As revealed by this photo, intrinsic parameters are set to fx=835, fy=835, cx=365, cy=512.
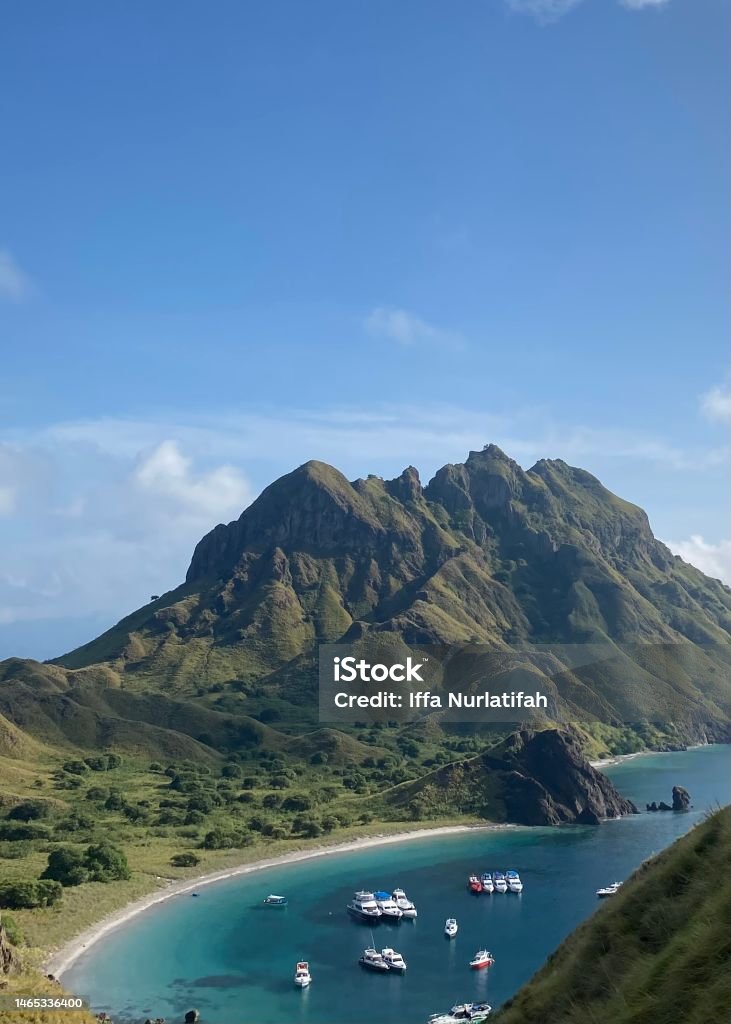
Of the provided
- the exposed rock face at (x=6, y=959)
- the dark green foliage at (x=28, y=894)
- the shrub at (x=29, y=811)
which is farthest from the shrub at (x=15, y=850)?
the exposed rock face at (x=6, y=959)

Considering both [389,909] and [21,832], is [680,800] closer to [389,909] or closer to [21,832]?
[389,909]

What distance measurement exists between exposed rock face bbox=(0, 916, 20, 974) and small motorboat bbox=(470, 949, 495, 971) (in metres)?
39.6

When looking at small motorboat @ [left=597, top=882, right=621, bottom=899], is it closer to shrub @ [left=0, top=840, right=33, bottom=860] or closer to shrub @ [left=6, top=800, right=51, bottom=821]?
shrub @ [left=0, top=840, right=33, bottom=860]

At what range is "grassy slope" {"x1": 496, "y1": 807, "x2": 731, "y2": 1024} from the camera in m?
15.6

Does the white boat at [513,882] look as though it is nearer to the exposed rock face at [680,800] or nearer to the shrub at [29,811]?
the exposed rock face at [680,800]

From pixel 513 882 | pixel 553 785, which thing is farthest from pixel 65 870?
pixel 553 785

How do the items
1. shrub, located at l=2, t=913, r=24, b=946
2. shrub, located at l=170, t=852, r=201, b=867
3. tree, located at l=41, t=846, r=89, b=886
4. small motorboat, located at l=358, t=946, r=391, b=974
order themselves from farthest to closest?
shrub, located at l=170, t=852, r=201, b=867, tree, located at l=41, t=846, r=89, b=886, small motorboat, located at l=358, t=946, r=391, b=974, shrub, located at l=2, t=913, r=24, b=946

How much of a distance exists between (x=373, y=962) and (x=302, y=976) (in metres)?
7.09

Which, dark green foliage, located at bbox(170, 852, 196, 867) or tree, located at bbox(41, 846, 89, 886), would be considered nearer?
tree, located at bbox(41, 846, 89, 886)

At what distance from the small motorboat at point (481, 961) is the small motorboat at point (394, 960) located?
6.48 metres

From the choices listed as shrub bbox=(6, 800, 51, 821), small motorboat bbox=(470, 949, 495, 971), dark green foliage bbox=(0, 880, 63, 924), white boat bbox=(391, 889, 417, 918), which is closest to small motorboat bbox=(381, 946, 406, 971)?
Result: small motorboat bbox=(470, 949, 495, 971)

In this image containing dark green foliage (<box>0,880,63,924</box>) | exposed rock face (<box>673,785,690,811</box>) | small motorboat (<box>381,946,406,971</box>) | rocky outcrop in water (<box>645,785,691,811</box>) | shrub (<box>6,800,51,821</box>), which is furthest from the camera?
rocky outcrop in water (<box>645,785,691,811</box>)

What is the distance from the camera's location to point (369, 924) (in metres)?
90.1

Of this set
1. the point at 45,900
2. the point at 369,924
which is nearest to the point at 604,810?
the point at 369,924
